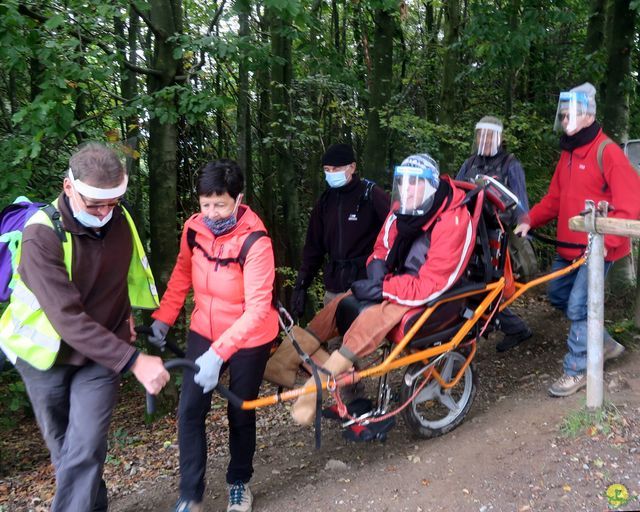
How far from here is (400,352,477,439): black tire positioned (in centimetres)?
416

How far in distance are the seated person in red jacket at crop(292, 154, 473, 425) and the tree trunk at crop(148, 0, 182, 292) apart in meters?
2.54

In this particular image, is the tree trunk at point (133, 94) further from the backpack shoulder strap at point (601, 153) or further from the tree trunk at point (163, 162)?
the backpack shoulder strap at point (601, 153)

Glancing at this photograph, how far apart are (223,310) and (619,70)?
5812 mm

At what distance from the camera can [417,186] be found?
3.97m

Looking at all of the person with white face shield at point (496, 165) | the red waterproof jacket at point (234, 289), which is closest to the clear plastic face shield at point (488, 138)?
the person with white face shield at point (496, 165)

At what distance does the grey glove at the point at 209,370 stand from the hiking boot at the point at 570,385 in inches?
113

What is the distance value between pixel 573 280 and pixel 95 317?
12.6 feet

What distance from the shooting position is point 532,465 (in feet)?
12.0

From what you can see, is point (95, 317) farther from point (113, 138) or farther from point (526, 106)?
point (526, 106)

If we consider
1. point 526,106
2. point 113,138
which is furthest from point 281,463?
point 526,106

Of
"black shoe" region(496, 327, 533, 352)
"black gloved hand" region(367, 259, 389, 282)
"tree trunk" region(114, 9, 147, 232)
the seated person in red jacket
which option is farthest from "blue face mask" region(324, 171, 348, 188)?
"tree trunk" region(114, 9, 147, 232)

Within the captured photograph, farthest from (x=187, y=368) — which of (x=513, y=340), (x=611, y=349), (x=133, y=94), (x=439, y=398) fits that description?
(x=133, y=94)

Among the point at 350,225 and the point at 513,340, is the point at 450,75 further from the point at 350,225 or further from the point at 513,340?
the point at 350,225

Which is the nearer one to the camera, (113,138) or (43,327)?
(43,327)
